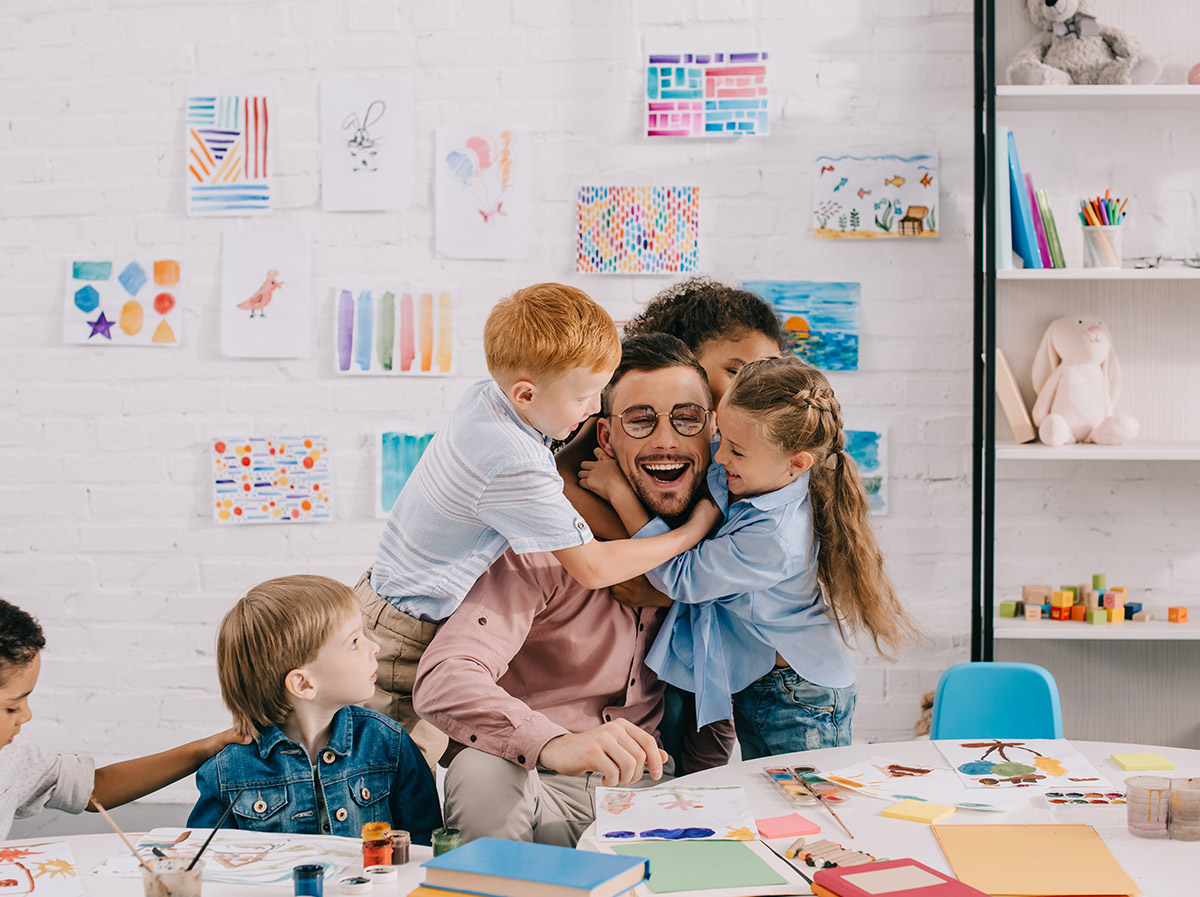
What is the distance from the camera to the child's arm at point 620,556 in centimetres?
155

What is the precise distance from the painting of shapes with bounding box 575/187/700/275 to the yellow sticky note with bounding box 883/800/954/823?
66.1 inches

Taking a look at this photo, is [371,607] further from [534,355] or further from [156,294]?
[156,294]

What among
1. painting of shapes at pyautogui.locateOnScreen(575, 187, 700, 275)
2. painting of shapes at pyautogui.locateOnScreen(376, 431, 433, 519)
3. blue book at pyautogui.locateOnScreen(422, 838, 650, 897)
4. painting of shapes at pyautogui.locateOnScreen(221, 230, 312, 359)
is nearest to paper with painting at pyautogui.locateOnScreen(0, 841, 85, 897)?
blue book at pyautogui.locateOnScreen(422, 838, 650, 897)

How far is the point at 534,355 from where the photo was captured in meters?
1.52

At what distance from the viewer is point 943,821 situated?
1.25 metres

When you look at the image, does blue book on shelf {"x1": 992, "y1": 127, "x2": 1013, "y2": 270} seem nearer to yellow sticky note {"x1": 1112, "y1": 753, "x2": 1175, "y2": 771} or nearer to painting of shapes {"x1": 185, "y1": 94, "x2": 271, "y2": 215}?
yellow sticky note {"x1": 1112, "y1": 753, "x2": 1175, "y2": 771}

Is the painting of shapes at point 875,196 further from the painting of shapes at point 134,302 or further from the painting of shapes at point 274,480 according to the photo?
the painting of shapes at point 134,302

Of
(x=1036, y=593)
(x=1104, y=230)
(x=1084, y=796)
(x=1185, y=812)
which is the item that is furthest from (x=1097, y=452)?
(x=1185, y=812)

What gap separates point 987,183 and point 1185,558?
1.07m

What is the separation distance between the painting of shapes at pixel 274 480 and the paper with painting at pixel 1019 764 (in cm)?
175

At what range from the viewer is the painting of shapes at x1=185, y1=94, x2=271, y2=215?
279 cm

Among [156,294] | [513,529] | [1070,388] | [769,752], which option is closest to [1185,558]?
[1070,388]

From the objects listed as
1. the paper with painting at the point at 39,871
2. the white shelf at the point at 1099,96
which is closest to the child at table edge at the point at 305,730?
the paper with painting at the point at 39,871

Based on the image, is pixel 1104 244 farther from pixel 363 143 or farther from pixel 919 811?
pixel 363 143
